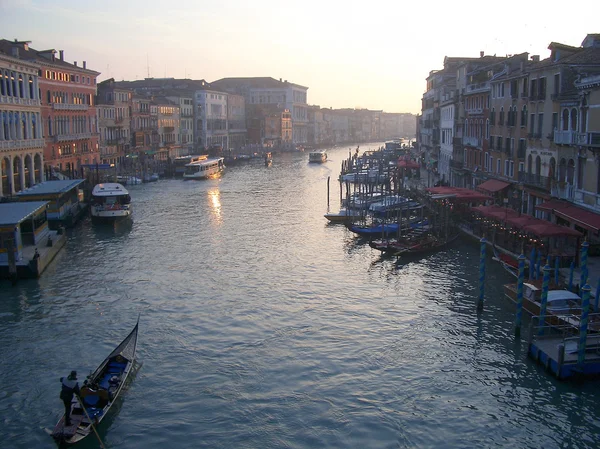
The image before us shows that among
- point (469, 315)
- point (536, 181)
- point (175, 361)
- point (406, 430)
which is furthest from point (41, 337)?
point (536, 181)

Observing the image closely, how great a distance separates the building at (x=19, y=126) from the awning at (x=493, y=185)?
2244 cm

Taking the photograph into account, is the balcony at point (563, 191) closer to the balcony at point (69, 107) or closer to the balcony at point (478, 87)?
the balcony at point (478, 87)

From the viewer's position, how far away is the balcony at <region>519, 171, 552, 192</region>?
21803mm

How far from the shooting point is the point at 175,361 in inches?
530

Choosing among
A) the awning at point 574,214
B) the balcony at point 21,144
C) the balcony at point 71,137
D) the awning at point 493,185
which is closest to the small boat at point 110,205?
the balcony at point 21,144

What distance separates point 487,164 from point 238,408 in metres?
21.8

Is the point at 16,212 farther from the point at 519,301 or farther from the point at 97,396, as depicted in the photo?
the point at 519,301

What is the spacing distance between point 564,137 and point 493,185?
6774mm

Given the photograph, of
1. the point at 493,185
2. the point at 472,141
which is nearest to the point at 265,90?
the point at 472,141

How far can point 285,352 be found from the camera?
13859 millimetres

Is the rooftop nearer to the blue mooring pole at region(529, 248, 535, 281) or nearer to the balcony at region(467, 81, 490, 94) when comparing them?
the blue mooring pole at region(529, 248, 535, 281)

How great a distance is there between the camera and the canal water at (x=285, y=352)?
35.8 feet

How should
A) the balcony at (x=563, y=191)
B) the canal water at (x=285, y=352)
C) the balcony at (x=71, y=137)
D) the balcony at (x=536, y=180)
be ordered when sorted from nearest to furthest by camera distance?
the canal water at (x=285, y=352), the balcony at (x=563, y=191), the balcony at (x=536, y=180), the balcony at (x=71, y=137)

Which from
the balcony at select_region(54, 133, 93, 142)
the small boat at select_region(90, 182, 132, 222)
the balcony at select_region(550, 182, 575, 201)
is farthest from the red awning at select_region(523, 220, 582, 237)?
the balcony at select_region(54, 133, 93, 142)
